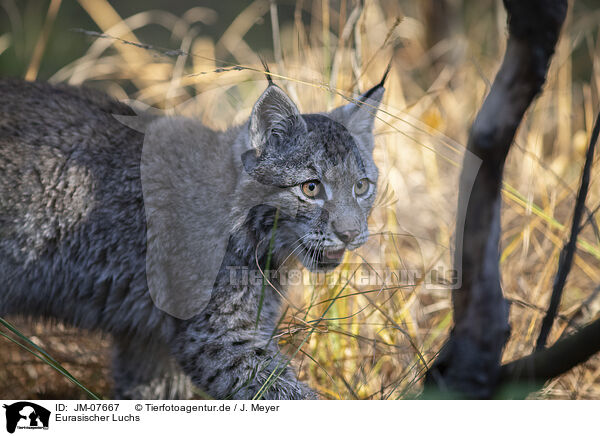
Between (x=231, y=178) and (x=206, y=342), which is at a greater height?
(x=231, y=178)

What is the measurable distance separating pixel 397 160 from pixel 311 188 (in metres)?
1.47

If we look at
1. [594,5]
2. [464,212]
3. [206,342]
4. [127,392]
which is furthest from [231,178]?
[594,5]

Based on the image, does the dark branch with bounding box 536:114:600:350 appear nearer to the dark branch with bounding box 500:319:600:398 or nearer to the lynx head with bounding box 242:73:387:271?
the dark branch with bounding box 500:319:600:398

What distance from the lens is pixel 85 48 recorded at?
11.1 ft

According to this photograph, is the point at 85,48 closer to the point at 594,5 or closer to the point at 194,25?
the point at 194,25

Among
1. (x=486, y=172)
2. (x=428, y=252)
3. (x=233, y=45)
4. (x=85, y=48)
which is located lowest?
(x=428, y=252)

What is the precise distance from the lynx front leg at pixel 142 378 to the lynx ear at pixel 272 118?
1083mm

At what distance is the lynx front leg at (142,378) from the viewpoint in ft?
7.90

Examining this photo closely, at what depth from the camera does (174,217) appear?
2096 millimetres

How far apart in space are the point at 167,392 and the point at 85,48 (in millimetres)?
2157

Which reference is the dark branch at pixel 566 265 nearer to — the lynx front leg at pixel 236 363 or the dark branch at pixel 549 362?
the dark branch at pixel 549 362

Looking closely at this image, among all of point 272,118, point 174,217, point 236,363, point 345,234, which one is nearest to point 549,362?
point 345,234
